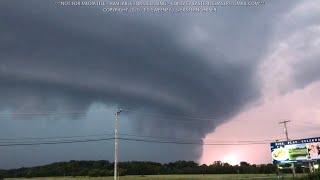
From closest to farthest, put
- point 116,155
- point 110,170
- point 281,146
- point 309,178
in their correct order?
point 116,155 → point 309,178 → point 281,146 → point 110,170

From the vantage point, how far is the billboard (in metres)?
94.6

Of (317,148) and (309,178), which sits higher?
(317,148)

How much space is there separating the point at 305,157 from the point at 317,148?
3854mm

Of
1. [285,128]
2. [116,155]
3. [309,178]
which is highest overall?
[285,128]

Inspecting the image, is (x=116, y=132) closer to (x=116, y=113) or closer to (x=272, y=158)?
(x=116, y=113)

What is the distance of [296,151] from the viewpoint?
3878 inches

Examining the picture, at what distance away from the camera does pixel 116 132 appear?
71.4 m

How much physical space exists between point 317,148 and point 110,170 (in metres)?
117

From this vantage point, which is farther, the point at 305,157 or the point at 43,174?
the point at 43,174

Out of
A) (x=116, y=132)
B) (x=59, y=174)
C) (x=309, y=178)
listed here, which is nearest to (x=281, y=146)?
(x=309, y=178)

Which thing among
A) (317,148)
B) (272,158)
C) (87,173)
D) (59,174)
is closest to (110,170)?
(87,173)

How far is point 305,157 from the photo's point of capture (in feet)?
317

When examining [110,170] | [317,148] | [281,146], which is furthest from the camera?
[110,170]

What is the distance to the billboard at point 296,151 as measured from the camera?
310 ft
